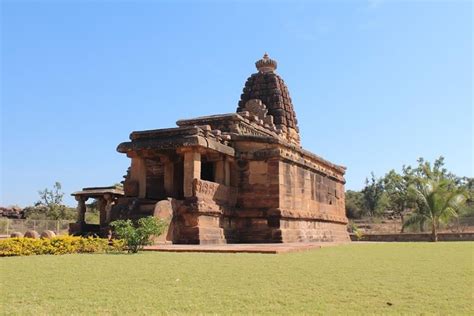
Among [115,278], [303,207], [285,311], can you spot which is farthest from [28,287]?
[303,207]

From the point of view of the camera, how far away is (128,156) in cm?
1460

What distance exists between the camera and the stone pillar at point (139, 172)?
47.2 feet

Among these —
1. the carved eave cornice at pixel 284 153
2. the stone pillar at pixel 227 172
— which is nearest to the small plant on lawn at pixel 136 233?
the stone pillar at pixel 227 172

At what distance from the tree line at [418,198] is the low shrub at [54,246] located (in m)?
23.0

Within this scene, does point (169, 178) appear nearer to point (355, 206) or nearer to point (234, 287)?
point (234, 287)

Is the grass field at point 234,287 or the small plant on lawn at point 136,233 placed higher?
the small plant on lawn at point 136,233

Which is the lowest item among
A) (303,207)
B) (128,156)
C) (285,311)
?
(285,311)

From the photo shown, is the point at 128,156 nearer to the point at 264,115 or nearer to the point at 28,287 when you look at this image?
the point at 264,115

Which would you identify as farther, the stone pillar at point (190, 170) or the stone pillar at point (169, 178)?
the stone pillar at point (169, 178)

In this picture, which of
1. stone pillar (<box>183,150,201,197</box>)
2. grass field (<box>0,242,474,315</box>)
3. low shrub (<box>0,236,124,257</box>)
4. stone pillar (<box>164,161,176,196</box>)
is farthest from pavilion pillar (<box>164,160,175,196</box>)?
grass field (<box>0,242,474,315</box>)

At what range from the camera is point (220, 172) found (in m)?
14.5

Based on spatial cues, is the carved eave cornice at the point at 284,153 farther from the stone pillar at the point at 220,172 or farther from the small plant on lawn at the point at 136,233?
the small plant on lawn at the point at 136,233

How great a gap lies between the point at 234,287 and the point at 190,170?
8228 mm

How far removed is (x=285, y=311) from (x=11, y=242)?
692 cm
